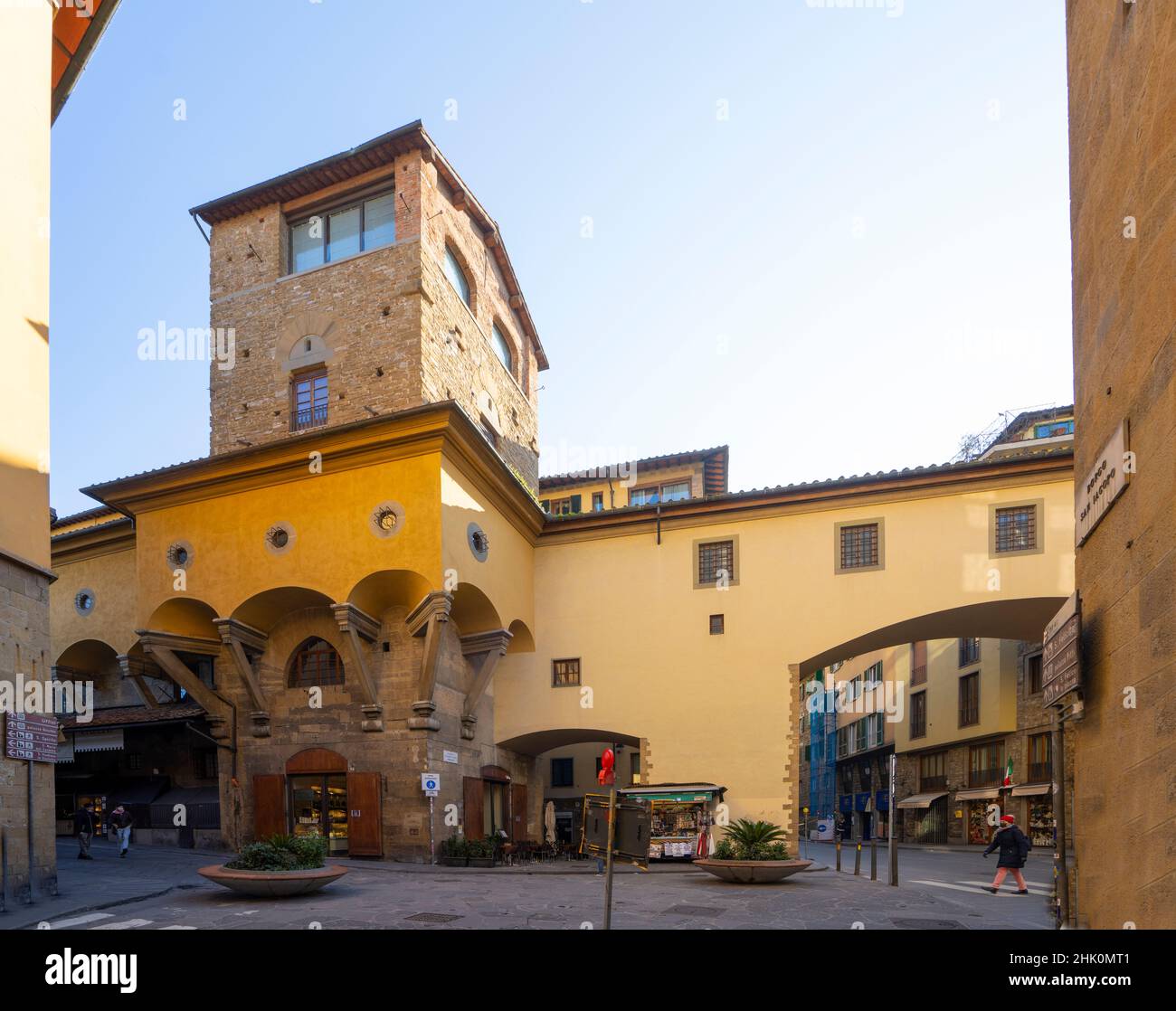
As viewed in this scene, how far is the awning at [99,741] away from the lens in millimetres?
25953

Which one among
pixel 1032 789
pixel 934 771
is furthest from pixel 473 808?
pixel 934 771

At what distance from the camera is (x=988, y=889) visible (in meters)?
17.6

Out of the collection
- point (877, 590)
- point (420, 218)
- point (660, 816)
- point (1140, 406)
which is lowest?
point (660, 816)

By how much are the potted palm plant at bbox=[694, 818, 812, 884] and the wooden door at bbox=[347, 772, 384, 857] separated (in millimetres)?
8457

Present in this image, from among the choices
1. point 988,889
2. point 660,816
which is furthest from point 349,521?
point 988,889

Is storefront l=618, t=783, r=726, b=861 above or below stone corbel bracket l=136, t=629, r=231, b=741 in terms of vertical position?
below

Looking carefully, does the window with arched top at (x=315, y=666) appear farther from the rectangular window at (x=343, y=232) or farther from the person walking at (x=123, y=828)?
the rectangular window at (x=343, y=232)

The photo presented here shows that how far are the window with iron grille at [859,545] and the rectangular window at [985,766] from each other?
19005 mm

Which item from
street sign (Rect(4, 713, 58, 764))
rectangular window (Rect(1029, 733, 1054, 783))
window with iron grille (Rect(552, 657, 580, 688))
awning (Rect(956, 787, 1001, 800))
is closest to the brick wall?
street sign (Rect(4, 713, 58, 764))

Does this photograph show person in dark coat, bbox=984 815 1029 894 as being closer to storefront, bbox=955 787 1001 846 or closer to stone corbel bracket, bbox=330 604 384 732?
stone corbel bracket, bbox=330 604 384 732

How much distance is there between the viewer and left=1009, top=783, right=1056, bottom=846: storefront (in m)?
32.9

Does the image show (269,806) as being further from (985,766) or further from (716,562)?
(985,766)
